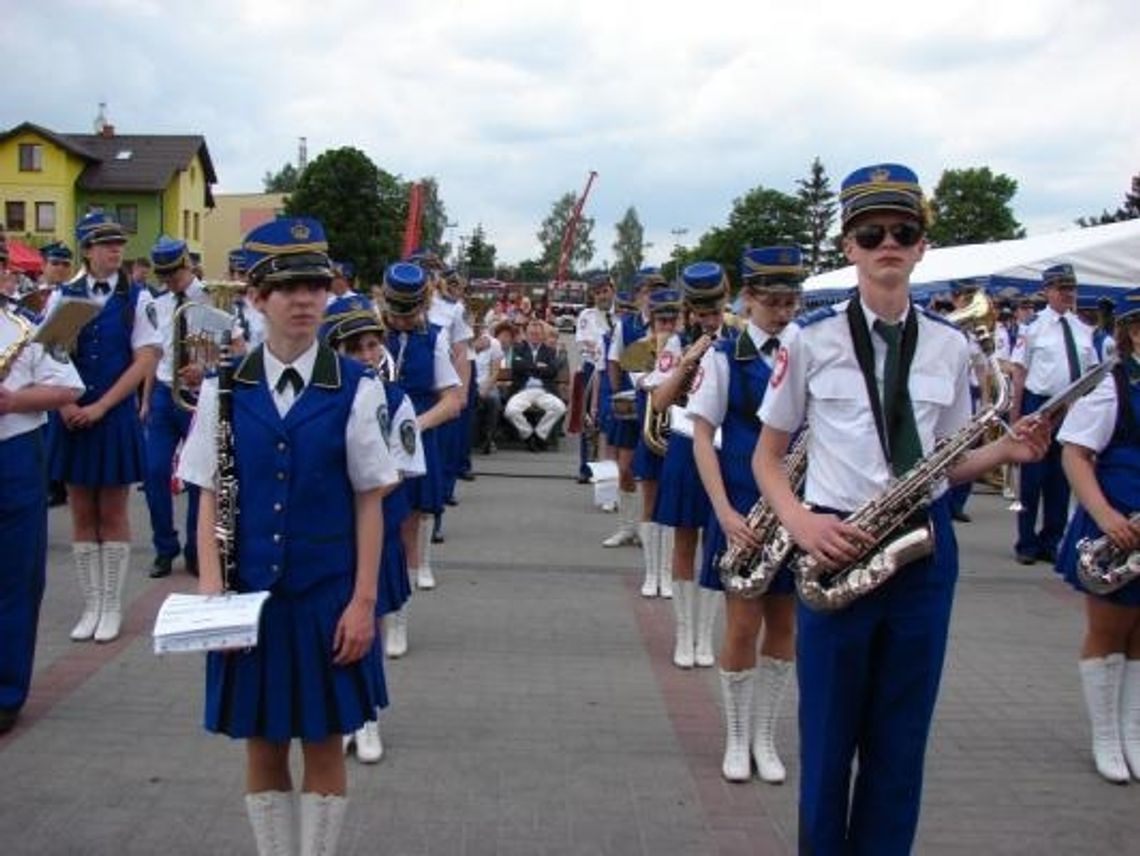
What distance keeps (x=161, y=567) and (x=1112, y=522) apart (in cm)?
648

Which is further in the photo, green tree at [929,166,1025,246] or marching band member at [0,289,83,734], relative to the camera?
green tree at [929,166,1025,246]

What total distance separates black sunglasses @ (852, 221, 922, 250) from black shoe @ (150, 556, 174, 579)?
6.62 meters

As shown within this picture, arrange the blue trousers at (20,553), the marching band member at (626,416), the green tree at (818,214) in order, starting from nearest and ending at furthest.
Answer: the blue trousers at (20,553), the marching band member at (626,416), the green tree at (818,214)

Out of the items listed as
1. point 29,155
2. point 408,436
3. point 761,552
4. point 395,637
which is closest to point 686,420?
point 408,436

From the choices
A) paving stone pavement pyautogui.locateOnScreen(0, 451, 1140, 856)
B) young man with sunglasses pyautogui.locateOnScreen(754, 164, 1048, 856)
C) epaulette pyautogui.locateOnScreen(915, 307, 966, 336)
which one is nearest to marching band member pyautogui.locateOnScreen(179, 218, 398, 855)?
paving stone pavement pyautogui.locateOnScreen(0, 451, 1140, 856)

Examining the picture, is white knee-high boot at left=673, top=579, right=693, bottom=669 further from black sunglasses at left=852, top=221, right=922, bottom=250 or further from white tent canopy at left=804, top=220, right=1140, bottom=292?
white tent canopy at left=804, top=220, right=1140, bottom=292

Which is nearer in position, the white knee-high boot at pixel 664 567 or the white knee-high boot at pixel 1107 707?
the white knee-high boot at pixel 1107 707

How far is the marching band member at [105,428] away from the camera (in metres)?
6.66

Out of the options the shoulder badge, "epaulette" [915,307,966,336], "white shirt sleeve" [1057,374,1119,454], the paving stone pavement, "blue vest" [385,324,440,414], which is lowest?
the paving stone pavement

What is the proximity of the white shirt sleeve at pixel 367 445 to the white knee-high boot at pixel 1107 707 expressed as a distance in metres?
3.45

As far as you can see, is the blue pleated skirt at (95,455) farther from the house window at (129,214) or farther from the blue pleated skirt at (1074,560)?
the house window at (129,214)

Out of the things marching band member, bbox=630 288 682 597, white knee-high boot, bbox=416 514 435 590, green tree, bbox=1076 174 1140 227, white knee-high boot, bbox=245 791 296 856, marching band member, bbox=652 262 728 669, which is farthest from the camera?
green tree, bbox=1076 174 1140 227

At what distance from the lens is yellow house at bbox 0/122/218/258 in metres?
60.4

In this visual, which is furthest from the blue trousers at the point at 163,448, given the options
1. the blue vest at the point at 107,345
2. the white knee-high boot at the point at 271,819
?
the white knee-high boot at the point at 271,819
